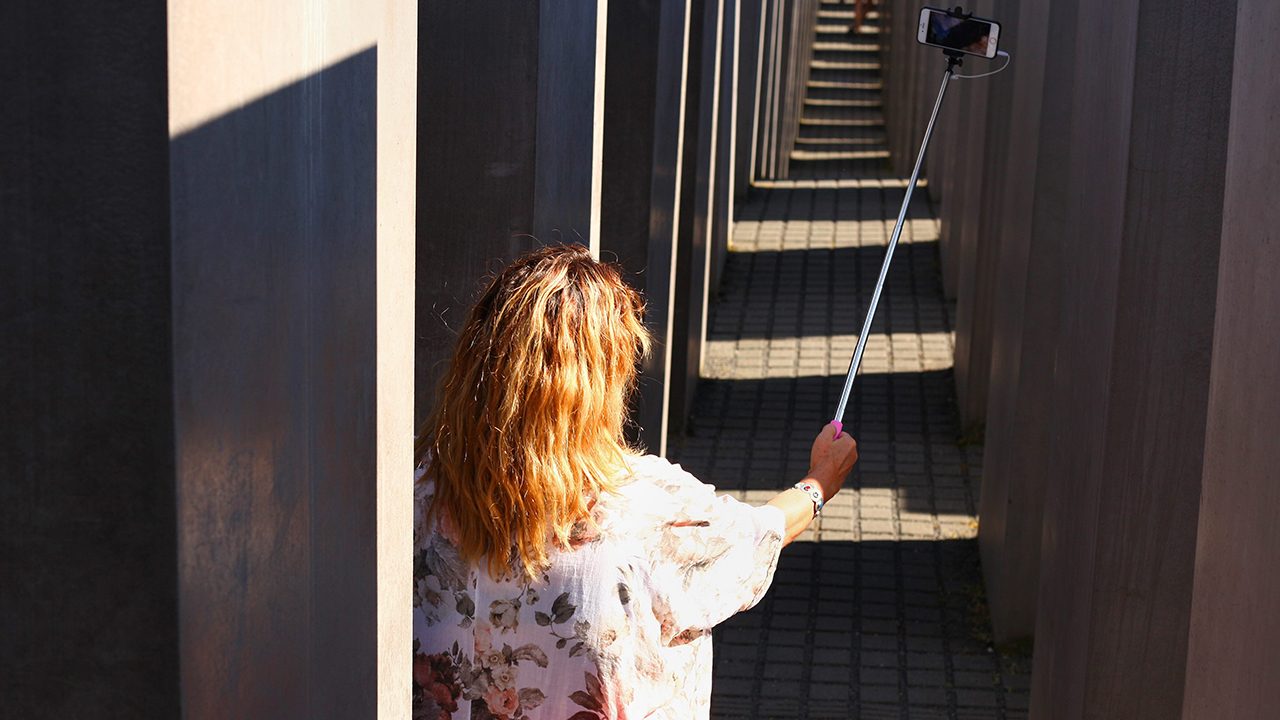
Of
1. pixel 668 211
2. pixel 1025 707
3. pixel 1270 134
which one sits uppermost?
pixel 1270 134

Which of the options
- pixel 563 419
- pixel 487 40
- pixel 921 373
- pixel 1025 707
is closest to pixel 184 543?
pixel 563 419

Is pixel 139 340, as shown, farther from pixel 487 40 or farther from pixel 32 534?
pixel 487 40

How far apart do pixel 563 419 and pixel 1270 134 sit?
1.06 metres

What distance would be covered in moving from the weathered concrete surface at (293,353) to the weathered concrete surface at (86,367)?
24 millimetres

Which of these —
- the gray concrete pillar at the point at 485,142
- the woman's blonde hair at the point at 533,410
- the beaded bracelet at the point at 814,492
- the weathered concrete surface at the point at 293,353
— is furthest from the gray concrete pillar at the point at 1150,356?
the weathered concrete surface at the point at 293,353

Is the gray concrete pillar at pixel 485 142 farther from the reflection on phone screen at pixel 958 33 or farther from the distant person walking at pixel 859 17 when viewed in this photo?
the distant person walking at pixel 859 17

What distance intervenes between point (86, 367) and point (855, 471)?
718 cm

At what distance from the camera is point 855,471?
8445 millimetres

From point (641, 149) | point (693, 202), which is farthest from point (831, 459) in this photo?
point (693, 202)

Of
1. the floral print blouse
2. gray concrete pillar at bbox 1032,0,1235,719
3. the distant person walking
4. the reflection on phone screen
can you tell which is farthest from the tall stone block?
the distant person walking

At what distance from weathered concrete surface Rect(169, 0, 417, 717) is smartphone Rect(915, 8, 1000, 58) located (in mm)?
2275

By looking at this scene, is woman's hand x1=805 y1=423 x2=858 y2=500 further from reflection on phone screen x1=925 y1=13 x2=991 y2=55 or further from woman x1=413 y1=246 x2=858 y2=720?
reflection on phone screen x1=925 y1=13 x2=991 y2=55

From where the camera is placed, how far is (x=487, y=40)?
12.9 ft

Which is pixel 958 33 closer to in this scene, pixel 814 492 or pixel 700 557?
pixel 814 492
